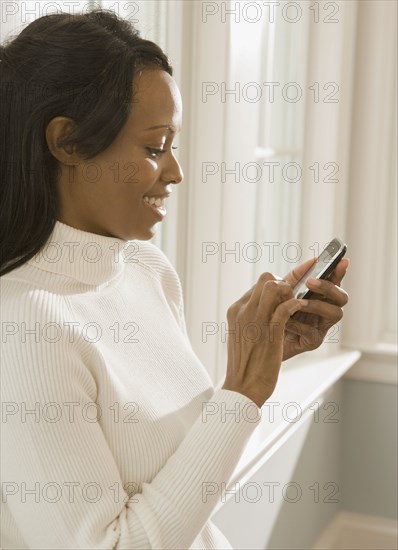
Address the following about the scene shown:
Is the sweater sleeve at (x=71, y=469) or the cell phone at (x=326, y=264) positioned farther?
the cell phone at (x=326, y=264)

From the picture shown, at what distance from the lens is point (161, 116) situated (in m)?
1.05

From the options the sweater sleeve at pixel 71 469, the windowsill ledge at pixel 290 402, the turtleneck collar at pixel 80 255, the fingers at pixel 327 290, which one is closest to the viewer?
the sweater sleeve at pixel 71 469

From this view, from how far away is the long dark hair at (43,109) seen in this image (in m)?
0.96

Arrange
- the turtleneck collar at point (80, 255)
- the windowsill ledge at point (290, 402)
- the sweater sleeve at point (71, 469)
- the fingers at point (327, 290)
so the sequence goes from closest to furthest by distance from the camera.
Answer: the sweater sleeve at point (71, 469) → the turtleneck collar at point (80, 255) → the fingers at point (327, 290) → the windowsill ledge at point (290, 402)

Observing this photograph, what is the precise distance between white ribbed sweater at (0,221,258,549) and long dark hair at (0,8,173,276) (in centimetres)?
3

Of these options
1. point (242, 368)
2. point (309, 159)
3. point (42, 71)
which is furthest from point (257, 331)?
point (309, 159)

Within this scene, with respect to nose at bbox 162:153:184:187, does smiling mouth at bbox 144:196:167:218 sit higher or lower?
lower

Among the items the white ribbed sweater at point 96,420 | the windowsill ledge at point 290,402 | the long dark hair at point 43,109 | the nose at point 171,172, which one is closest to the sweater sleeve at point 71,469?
the white ribbed sweater at point 96,420

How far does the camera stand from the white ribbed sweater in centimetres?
89

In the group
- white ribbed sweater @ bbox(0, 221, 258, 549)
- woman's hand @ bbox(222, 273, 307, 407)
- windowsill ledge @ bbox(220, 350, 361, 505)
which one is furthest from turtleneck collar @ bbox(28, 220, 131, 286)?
windowsill ledge @ bbox(220, 350, 361, 505)

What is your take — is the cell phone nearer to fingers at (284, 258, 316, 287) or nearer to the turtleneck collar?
fingers at (284, 258, 316, 287)

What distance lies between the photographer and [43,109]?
3.16 feet

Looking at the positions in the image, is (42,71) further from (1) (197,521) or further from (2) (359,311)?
(2) (359,311)

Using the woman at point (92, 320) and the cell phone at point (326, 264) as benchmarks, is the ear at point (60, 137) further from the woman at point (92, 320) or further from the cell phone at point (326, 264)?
the cell phone at point (326, 264)
